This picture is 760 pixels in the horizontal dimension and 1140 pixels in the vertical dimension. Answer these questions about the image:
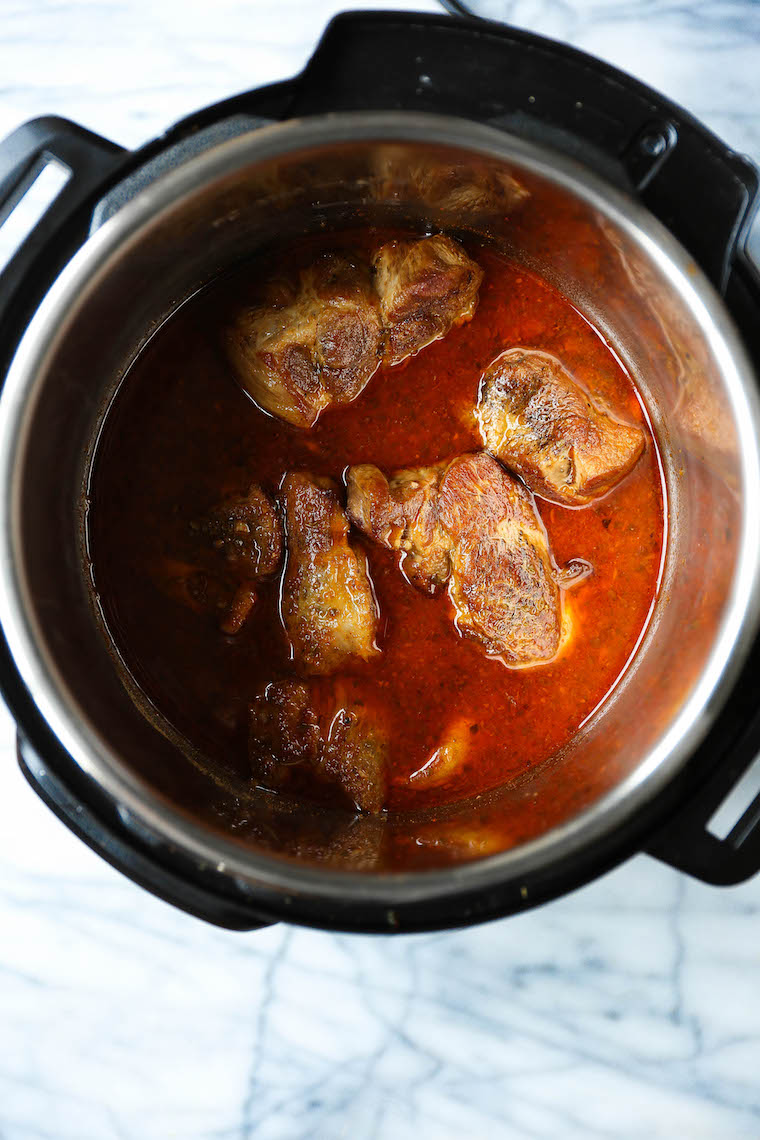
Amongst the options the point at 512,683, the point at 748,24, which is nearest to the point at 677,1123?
the point at 512,683

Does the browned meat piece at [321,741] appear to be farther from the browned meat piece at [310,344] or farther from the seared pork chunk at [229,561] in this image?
the browned meat piece at [310,344]

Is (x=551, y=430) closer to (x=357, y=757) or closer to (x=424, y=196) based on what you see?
(x=424, y=196)

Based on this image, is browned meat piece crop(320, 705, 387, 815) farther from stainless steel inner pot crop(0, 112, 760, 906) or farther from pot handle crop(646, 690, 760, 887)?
pot handle crop(646, 690, 760, 887)

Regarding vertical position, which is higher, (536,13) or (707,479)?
(536,13)

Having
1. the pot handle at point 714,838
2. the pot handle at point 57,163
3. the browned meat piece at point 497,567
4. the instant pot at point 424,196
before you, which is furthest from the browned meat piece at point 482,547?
the pot handle at point 57,163

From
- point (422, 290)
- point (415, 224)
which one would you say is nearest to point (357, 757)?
point (422, 290)

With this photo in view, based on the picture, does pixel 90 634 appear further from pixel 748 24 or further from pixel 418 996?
pixel 748 24
